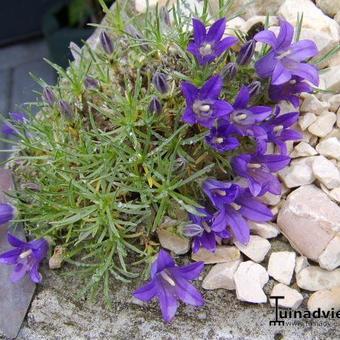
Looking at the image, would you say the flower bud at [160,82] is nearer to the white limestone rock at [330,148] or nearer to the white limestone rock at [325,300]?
the white limestone rock at [330,148]

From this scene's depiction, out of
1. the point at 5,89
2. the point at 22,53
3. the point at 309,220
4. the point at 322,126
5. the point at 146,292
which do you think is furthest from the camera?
the point at 22,53

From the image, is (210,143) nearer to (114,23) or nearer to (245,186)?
(245,186)

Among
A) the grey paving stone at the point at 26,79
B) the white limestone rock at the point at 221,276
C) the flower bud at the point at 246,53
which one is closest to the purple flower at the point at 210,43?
the flower bud at the point at 246,53

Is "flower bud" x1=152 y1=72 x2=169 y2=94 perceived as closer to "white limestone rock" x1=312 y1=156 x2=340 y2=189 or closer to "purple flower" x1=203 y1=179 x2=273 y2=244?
"purple flower" x1=203 y1=179 x2=273 y2=244

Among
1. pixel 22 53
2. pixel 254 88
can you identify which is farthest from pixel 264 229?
pixel 22 53

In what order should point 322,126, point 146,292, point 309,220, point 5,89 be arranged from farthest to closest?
point 5,89 < point 322,126 < point 309,220 < point 146,292

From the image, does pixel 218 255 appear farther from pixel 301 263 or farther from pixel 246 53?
pixel 246 53

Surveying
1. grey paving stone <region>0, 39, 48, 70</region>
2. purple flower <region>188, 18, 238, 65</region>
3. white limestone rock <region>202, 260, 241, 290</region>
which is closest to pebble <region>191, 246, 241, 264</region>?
white limestone rock <region>202, 260, 241, 290</region>
